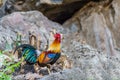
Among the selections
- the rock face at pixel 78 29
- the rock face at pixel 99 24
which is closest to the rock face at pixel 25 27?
the rock face at pixel 78 29

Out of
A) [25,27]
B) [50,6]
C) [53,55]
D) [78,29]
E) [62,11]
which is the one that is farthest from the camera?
[62,11]

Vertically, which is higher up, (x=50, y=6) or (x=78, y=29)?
(x=50, y=6)

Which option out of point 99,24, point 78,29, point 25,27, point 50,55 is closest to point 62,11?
point 78,29

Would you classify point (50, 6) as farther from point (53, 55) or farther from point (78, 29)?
point (53, 55)

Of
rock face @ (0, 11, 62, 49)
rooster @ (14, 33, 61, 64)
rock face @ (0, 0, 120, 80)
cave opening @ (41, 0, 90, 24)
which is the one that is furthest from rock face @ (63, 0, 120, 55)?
rooster @ (14, 33, 61, 64)

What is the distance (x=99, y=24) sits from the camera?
791 cm

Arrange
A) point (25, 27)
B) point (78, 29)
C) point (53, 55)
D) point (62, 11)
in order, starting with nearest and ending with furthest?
point (53, 55), point (25, 27), point (78, 29), point (62, 11)

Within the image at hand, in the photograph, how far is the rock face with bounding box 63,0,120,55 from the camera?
25.7ft

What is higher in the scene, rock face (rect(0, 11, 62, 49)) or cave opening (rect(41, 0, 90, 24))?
cave opening (rect(41, 0, 90, 24))

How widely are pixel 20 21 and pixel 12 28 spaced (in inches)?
14.0

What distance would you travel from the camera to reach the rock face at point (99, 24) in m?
7.83

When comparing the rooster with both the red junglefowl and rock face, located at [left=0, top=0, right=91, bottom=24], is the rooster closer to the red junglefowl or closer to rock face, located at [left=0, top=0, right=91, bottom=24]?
the red junglefowl

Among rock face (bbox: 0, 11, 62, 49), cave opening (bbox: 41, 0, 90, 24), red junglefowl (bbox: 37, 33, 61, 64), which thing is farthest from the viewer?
cave opening (bbox: 41, 0, 90, 24)

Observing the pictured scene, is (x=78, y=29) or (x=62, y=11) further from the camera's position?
(x=62, y=11)
